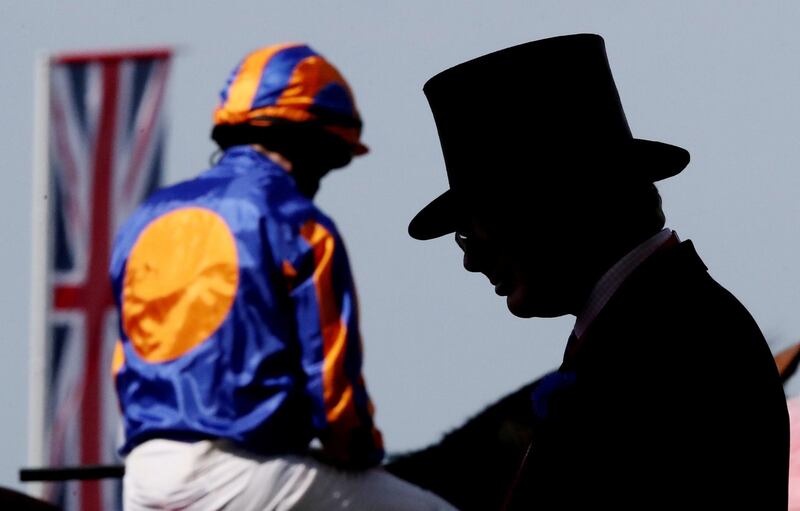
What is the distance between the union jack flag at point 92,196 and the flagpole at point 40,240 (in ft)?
0.05

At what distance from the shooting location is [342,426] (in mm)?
A: 2998

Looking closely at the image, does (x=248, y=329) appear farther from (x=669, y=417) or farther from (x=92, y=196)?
(x=92, y=196)

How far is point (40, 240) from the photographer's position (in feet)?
15.6

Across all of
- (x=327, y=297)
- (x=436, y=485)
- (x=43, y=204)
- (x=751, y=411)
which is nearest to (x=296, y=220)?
(x=327, y=297)

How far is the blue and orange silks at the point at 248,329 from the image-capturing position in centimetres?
297

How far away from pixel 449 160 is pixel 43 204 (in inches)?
118

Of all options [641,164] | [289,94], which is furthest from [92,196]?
[641,164]

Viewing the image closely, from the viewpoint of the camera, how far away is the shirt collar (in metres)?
1.69

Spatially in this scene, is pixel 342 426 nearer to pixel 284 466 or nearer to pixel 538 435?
pixel 284 466

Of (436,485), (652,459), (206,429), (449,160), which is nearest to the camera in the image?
(652,459)

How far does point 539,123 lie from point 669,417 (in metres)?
0.40

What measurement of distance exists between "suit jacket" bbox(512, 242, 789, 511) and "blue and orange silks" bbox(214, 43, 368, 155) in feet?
5.47

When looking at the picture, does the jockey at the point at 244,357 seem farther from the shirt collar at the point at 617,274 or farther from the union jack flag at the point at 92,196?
the union jack flag at the point at 92,196

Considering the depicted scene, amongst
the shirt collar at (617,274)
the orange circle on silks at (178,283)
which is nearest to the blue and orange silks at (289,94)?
Result: the orange circle on silks at (178,283)
